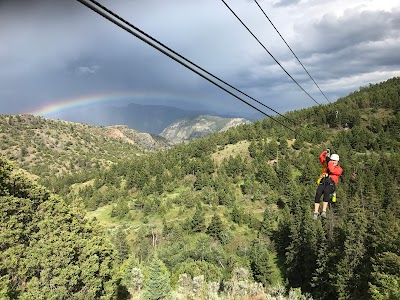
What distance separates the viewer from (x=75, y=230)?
37875 mm

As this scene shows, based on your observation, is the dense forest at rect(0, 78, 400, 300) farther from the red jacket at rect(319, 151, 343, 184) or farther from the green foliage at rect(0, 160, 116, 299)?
the red jacket at rect(319, 151, 343, 184)

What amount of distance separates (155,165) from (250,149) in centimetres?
4632

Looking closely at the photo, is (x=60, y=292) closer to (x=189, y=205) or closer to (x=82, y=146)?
(x=189, y=205)

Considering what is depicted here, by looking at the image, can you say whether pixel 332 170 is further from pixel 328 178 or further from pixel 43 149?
pixel 43 149

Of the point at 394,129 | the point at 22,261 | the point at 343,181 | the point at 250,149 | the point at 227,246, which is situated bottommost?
the point at 227,246

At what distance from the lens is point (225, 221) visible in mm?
97938

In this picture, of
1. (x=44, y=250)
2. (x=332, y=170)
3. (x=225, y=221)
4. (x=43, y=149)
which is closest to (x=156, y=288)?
(x=44, y=250)

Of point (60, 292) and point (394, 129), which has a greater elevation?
point (394, 129)

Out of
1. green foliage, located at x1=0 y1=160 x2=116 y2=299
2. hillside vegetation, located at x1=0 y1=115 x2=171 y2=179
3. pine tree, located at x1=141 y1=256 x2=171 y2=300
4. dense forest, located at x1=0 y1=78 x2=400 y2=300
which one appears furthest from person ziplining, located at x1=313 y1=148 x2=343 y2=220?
hillside vegetation, located at x1=0 y1=115 x2=171 y2=179

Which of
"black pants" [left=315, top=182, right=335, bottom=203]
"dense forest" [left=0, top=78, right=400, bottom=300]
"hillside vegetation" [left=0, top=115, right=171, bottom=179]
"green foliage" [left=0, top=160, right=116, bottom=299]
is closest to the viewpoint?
"black pants" [left=315, top=182, right=335, bottom=203]

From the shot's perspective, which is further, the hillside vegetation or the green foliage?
the hillside vegetation

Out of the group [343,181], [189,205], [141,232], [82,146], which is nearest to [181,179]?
[189,205]

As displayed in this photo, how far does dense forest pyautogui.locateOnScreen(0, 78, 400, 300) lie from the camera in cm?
3212

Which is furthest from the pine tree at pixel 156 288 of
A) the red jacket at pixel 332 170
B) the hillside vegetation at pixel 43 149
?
the hillside vegetation at pixel 43 149
